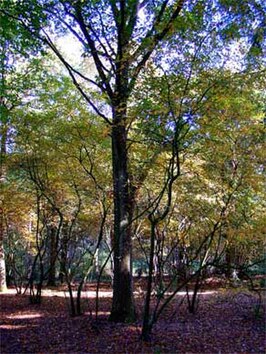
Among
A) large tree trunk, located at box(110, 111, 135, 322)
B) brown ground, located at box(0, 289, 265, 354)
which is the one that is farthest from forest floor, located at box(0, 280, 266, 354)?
large tree trunk, located at box(110, 111, 135, 322)

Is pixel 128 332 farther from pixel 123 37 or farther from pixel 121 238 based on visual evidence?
pixel 123 37

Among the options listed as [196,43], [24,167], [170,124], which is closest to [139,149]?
[170,124]

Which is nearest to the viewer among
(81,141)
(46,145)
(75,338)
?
(75,338)

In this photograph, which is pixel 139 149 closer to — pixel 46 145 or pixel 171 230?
pixel 46 145

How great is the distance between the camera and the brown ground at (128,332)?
5871 mm

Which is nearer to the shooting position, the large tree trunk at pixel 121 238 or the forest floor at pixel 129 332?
the forest floor at pixel 129 332

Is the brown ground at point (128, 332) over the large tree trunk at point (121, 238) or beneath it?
beneath

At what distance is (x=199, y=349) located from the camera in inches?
228

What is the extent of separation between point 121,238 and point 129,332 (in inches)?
70.2

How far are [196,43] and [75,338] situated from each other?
5256 mm

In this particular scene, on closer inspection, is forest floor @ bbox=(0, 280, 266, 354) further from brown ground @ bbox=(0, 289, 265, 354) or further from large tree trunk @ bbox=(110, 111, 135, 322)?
large tree trunk @ bbox=(110, 111, 135, 322)

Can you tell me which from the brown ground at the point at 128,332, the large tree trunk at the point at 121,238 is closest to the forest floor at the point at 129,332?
the brown ground at the point at 128,332

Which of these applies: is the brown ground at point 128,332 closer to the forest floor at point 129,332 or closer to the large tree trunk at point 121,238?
the forest floor at point 129,332

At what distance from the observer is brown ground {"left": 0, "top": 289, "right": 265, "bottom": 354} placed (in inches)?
231
